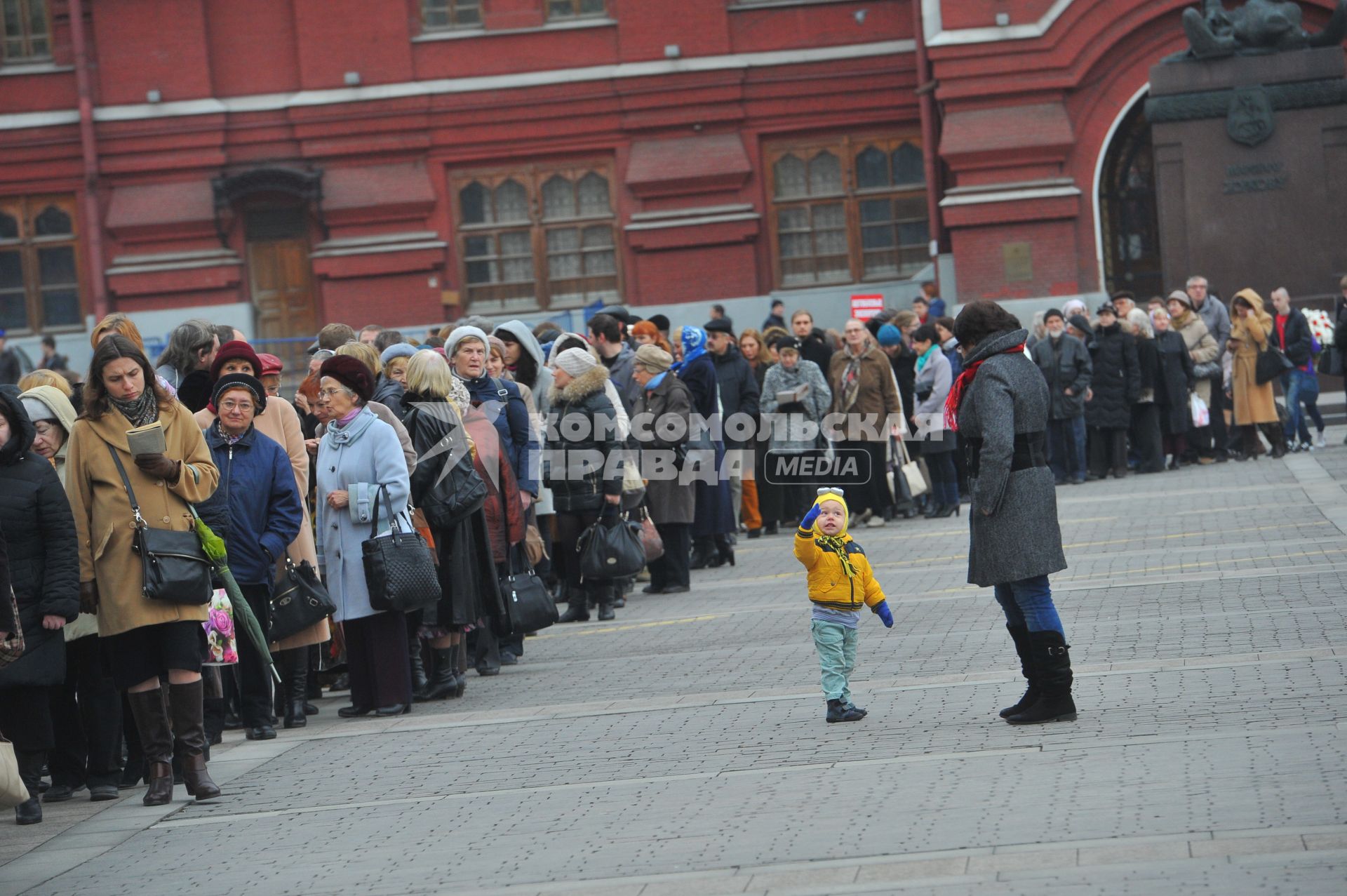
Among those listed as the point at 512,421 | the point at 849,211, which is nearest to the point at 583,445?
the point at 512,421

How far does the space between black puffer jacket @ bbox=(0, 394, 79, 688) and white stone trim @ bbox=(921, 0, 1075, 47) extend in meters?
21.3

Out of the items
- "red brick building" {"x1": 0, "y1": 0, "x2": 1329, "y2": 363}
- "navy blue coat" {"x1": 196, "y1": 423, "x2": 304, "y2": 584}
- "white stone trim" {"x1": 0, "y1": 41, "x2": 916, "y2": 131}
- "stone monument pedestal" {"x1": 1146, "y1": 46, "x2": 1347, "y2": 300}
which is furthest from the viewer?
"red brick building" {"x1": 0, "y1": 0, "x2": 1329, "y2": 363}

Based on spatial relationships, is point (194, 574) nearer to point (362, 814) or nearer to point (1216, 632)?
point (362, 814)

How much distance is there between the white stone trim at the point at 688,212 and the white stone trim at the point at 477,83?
215 cm

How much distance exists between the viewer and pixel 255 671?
9.64 meters

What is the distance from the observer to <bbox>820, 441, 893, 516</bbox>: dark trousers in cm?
1764

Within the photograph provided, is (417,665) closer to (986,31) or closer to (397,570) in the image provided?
(397,570)

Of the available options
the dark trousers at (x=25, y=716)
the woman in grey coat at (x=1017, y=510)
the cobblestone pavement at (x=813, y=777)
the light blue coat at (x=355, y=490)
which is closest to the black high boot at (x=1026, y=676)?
the woman in grey coat at (x=1017, y=510)

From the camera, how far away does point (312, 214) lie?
30.7 m

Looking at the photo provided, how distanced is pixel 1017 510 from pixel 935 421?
961cm

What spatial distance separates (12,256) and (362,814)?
2638 centimetres

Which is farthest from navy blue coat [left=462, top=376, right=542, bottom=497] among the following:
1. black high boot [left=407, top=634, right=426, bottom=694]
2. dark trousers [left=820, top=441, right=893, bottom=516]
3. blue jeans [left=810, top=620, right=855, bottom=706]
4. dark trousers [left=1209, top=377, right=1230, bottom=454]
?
dark trousers [left=1209, top=377, right=1230, bottom=454]

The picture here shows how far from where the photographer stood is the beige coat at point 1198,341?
2044 cm

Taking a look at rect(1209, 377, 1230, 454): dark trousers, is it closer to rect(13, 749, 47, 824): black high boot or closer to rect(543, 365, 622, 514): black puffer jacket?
rect(543, 365, 622, 514): black puffer jacket
